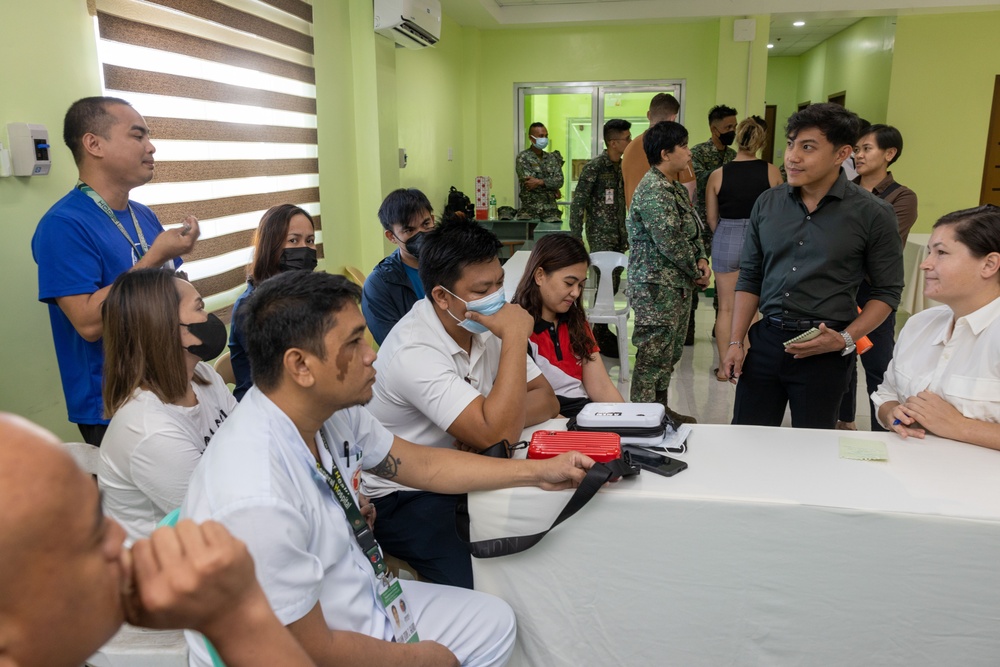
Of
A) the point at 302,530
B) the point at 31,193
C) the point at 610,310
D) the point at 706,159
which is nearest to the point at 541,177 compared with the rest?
the point at 706,159

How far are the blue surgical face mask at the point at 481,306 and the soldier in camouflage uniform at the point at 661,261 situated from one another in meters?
1.76

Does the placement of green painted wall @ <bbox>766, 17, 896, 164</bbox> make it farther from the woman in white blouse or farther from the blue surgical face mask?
the blue surgical face mask

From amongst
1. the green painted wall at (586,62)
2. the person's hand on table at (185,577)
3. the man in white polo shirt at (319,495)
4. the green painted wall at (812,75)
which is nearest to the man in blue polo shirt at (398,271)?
the man in white polo shirt at (319,495)

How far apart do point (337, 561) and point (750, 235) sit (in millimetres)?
1967

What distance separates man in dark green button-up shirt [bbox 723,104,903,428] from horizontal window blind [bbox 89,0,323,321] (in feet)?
8.06

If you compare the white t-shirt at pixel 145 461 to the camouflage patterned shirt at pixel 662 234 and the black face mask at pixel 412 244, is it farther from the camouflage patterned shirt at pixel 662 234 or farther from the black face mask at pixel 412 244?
the camouflage patterned shirt at pixel 662 234

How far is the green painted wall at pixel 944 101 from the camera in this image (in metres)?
7.57

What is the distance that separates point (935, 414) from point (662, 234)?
1.82 metres

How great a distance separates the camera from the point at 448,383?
1740 mm

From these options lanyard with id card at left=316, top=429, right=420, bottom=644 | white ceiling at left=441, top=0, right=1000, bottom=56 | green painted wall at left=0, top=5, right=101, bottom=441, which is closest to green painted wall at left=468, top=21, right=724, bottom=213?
white ceiling at left=441, top=0, right=1000, bottom=56

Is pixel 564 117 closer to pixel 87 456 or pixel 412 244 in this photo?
pixel 412 244

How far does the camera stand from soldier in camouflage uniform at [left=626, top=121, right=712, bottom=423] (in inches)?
135

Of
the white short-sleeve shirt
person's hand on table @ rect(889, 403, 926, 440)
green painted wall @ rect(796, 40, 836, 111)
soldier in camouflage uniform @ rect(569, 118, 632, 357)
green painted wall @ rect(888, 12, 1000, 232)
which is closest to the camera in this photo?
the white short-sleeve shirt

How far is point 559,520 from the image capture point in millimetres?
1531
